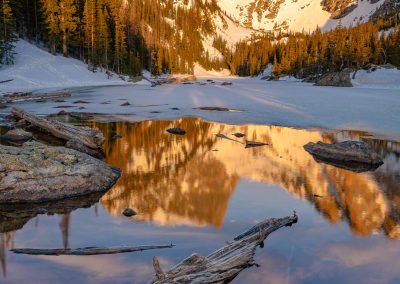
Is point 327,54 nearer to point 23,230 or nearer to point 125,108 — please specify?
point 125,108

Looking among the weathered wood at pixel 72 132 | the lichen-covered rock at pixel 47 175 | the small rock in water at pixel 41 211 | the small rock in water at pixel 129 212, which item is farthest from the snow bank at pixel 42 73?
the small rock in water at pixel 129 212

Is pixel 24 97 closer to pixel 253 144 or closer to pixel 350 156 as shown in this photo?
pixel 253 144

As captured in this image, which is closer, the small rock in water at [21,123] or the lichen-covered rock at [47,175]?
the lichen-covered rock at [47,175]

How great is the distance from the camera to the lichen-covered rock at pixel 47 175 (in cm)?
920

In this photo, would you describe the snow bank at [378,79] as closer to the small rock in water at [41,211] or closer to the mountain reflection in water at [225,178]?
the mountain reflection in water at [225,178]

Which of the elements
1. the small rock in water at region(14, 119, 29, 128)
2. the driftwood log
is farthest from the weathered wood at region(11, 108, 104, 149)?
the driftwood log

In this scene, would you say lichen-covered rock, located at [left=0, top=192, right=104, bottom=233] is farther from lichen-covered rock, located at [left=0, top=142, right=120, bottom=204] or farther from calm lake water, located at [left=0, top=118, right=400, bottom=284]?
lichen-covered rock, located at [left=0, top=142, right=120, bottom=204]

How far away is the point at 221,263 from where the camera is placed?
593 cm

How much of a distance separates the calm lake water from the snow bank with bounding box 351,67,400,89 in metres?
65.4

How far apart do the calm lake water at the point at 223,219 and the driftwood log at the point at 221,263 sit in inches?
7.4

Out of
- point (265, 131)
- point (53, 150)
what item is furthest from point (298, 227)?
point (265, 131)

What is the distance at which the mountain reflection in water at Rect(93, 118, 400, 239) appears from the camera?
28.9 feet

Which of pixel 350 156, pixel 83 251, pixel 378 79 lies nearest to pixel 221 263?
pixel 83 251

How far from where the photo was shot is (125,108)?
101 feet
